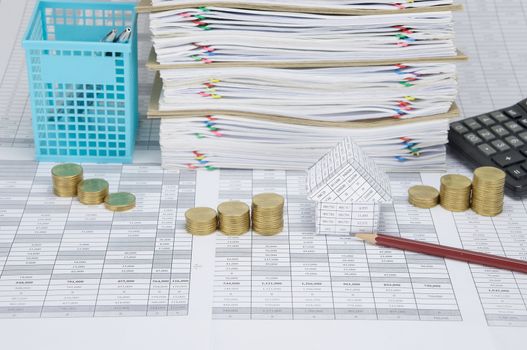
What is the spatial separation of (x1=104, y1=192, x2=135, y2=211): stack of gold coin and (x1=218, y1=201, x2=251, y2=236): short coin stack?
167 mm

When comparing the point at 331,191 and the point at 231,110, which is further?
the point at 231,110

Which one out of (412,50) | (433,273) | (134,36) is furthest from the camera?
(134,36)

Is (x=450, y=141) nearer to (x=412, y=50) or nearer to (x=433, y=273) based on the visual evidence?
(x=412, y=50)

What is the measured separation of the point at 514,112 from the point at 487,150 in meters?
0.15

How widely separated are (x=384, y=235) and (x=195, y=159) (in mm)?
423

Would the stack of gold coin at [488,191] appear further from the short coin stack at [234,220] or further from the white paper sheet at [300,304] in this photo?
the short coin stack at [234,220]

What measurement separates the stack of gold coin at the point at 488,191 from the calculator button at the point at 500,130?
0.19 metres

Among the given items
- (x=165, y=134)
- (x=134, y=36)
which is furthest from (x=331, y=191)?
(x=134, y=36)

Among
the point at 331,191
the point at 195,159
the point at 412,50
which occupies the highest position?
the point at 412,50

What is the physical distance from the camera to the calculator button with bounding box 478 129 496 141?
2.06m

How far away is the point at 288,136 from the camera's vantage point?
6.56ft

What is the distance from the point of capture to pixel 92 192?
188 cm

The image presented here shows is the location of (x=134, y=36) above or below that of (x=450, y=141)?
above

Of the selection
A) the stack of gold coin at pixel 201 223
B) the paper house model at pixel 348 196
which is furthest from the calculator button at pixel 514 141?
the stack of gold coin at pixel 201 223
